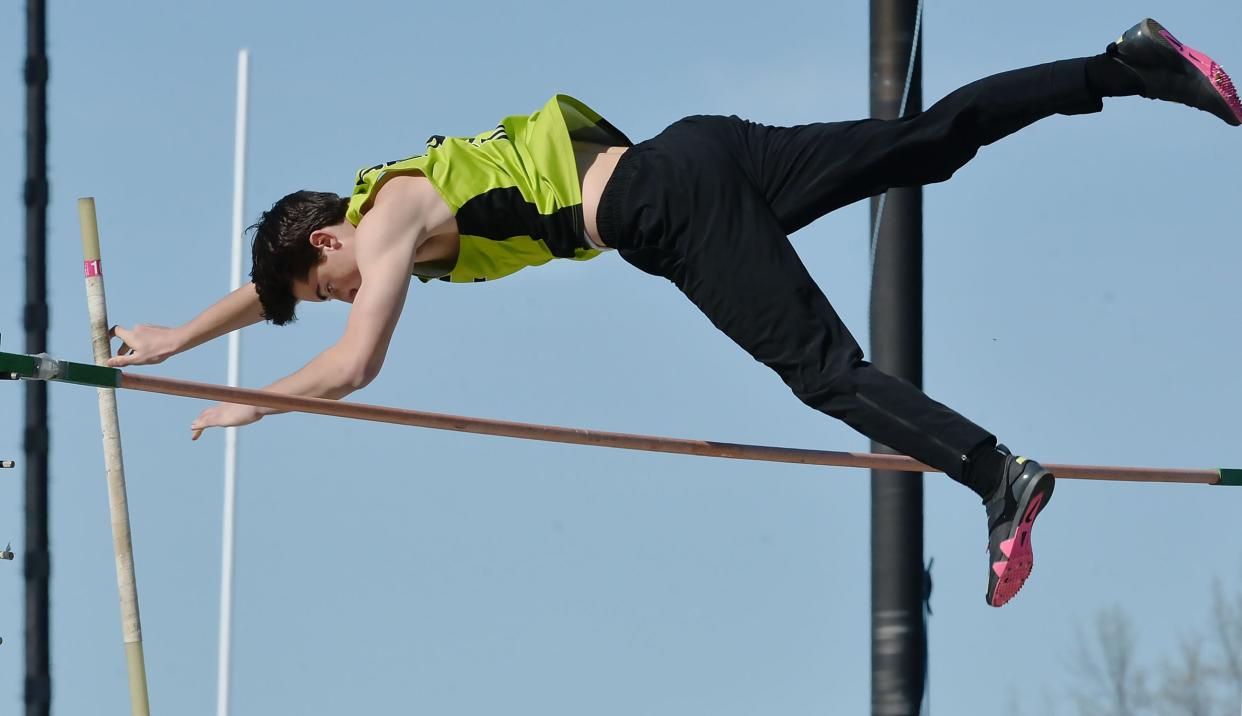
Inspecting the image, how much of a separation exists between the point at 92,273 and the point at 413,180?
1644 millimetres

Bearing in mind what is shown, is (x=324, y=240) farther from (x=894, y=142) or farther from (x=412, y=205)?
(x=894, y=142)

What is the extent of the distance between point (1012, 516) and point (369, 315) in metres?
1.32

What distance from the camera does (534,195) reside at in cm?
361

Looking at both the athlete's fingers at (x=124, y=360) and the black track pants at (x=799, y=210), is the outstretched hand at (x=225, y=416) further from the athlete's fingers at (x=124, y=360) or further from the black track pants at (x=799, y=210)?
the black track pants at (x=799, y=210)

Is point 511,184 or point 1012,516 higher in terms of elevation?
point 511,184

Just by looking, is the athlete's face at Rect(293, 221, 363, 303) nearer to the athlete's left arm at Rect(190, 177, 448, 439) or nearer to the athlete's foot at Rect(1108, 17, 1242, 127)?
the athlete's left arm at Rect(190, 177, 448, 439)

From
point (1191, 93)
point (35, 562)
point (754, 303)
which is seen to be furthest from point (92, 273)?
point (1191, 93)

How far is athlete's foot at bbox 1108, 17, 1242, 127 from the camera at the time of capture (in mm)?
3410

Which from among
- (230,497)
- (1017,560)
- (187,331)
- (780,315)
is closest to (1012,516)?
(1017,560)

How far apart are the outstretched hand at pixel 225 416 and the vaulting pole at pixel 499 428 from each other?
0.02 metres

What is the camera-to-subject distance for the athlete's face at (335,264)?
12.0 ft

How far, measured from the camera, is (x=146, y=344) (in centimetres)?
375

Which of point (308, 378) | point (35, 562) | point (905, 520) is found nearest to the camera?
point (308, 378)

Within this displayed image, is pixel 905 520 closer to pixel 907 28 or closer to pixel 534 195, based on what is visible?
pixel 907 28
